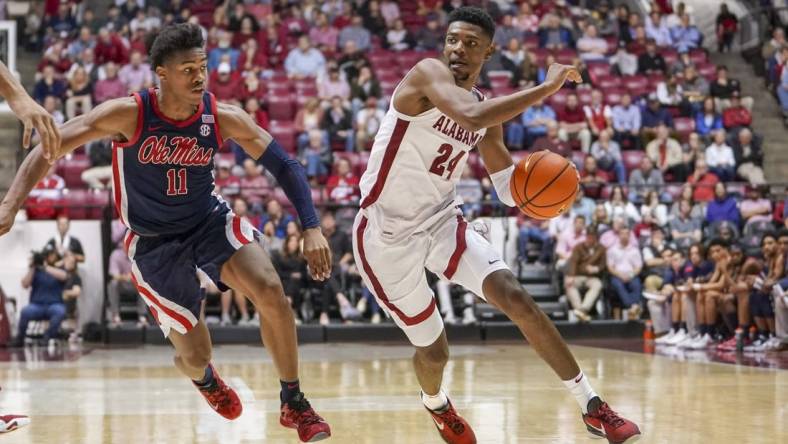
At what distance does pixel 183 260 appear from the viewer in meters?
5.38

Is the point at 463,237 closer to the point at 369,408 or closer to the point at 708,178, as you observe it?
the point at 369,408

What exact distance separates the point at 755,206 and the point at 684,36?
5.51 m

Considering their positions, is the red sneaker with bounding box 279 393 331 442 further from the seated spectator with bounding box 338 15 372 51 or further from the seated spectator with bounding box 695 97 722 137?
the seated spectator with bounding box 338 15 372 51

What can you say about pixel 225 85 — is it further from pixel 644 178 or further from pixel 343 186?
pixel 644 178

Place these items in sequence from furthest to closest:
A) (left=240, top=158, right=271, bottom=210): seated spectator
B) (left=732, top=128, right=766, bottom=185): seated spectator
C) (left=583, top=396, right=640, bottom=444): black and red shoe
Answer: (left=732, top=128, right=766, bottom=185): seated spectator, (left=240, top=158, right=271, bottom=210): seated spectator, (left=583, top=396, right=640, bottom=444): black and red shoe

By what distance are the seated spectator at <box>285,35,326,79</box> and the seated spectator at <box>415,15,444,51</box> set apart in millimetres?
1846

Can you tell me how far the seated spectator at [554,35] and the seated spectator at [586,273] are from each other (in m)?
5.12

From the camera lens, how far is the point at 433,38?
18.0 m

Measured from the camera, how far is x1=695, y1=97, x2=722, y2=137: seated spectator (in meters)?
16.5

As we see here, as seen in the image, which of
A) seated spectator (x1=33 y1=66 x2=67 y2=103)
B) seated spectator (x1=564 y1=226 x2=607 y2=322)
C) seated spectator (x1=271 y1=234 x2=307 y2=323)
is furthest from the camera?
seated spectator (x1=33 y1=66 x2=67 y2=103)

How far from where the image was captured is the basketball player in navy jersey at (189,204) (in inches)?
200

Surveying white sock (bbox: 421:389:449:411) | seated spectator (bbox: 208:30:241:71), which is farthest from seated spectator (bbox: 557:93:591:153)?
white sock (bbox: 421:389:449:411)

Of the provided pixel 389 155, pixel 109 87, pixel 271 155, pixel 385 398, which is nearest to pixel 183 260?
pixel 271 155

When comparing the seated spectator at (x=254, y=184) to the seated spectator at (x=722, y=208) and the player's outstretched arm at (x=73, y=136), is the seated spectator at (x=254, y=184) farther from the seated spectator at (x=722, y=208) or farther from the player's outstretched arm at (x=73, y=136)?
the player's outstretched arm at (x=73, y=136)
